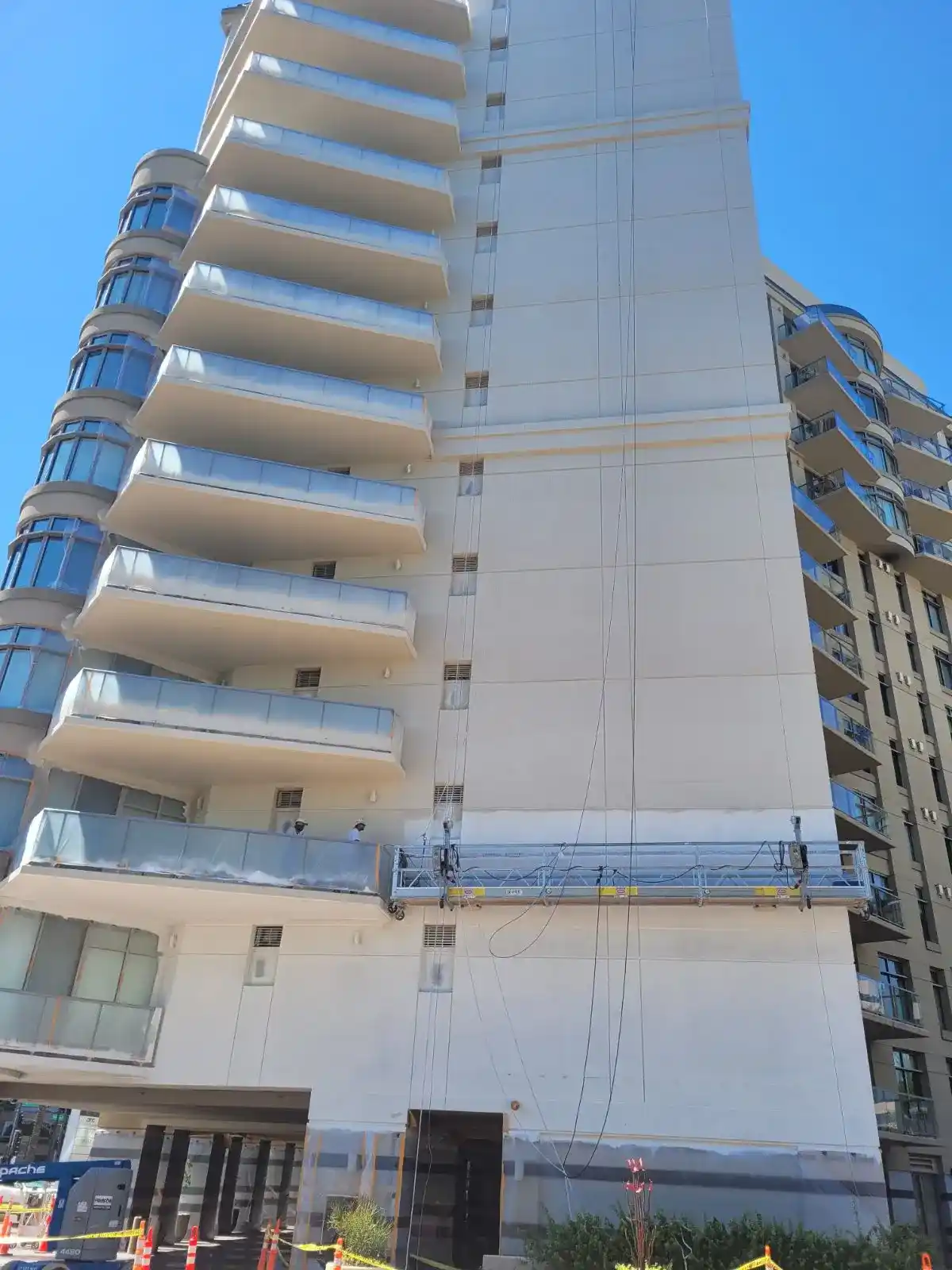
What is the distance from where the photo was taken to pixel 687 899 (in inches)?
814

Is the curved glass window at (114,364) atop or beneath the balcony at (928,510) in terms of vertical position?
beneath

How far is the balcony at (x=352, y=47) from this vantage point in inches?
1335

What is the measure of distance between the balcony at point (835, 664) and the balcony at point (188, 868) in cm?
1671

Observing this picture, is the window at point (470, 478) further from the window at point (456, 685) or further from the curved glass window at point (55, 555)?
the curved glass window at point (55, 555)

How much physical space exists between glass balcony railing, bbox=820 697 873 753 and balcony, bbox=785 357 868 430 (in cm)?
1335

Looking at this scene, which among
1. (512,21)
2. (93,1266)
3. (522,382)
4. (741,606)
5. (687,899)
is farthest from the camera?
(512,21)

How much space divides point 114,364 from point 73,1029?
18.7 metres

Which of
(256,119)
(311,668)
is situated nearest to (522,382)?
(311,668)

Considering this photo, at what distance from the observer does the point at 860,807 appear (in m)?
30.5

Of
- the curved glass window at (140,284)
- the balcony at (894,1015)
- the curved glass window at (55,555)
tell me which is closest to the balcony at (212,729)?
the curved glass window at (55,555)

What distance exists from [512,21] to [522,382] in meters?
17.7

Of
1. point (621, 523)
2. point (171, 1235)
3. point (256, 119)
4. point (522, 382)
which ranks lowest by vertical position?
point (171, 1235)

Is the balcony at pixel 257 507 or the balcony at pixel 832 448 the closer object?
the balcony at pixel 257 507

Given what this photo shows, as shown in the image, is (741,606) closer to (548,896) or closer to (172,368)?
(548,896)
